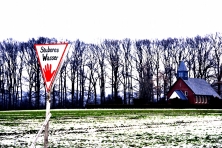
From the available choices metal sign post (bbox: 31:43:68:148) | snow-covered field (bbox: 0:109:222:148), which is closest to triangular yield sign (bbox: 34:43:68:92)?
metal sign post (bbox: 31:43:68:148)

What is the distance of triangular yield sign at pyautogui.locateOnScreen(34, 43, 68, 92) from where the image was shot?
8203 mm

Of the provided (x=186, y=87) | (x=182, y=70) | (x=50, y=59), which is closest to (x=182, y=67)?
(x=182, y=70)

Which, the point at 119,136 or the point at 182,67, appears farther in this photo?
the point at 182,67

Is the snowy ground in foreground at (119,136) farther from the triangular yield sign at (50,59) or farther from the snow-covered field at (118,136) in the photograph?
the triangular yield sign at (50,59)

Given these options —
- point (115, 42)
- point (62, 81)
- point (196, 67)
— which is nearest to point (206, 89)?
point (196, 67)

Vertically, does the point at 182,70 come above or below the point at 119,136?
above

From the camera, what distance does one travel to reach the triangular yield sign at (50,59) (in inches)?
323

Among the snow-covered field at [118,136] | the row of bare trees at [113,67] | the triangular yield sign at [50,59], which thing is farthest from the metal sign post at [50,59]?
the row of bare trees at [113,67]

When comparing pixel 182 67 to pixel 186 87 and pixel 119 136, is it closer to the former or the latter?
pixel 186 87

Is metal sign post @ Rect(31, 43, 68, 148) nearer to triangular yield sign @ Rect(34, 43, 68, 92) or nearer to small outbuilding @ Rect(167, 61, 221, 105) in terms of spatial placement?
triangular yield sign @ Rect(34, 43, 68, 92)

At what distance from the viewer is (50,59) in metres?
8.30

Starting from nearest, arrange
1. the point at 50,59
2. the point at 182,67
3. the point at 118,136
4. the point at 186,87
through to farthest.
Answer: the point at 50,59 < the point at 118,136 < the point at 182,67 < the point at 186,87

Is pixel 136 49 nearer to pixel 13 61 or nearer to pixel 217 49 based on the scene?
pixel 217 49

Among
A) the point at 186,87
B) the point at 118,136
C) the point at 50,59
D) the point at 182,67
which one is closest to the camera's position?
the point at 50,59
